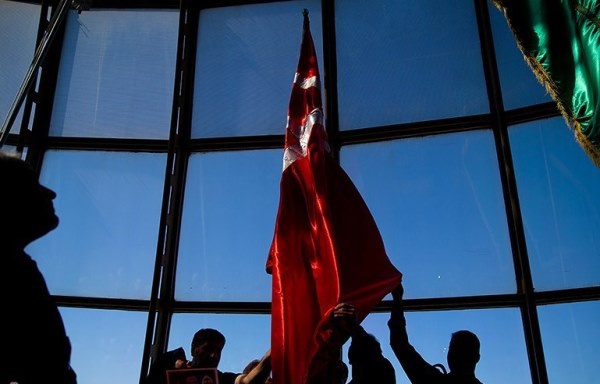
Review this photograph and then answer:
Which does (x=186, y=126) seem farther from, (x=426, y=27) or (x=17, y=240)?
(x=17, y=240)

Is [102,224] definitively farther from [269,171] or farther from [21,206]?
[21,206]

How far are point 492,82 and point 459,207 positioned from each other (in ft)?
4.00

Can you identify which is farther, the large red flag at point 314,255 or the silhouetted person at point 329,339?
the large red flag at point 314,255

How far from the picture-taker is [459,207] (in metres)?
5.31

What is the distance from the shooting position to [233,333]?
17.0 ft

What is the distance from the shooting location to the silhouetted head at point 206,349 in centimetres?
336

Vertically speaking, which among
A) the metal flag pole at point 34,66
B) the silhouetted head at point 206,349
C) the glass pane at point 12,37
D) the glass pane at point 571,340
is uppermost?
the glass pane at point 12,37

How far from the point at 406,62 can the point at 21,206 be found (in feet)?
15.9

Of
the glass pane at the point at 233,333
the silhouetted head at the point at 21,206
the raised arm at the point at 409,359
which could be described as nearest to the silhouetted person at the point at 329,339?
the raised arm at the point at 409,359

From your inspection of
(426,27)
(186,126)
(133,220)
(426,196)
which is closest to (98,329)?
(133,220)

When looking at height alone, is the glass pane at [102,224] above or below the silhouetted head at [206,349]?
above

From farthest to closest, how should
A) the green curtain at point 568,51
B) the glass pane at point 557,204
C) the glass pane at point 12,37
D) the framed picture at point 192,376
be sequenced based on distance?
1. the glass pane at point 12,37
2. the glass pane at point 557,204
3. the green curtain at point 568,51
4. the framed picture at point 192,376

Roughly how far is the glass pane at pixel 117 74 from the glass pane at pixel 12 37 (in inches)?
13.4

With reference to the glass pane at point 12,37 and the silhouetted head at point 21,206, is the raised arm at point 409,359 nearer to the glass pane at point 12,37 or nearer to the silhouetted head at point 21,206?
the silhouetted head at point 21,206
